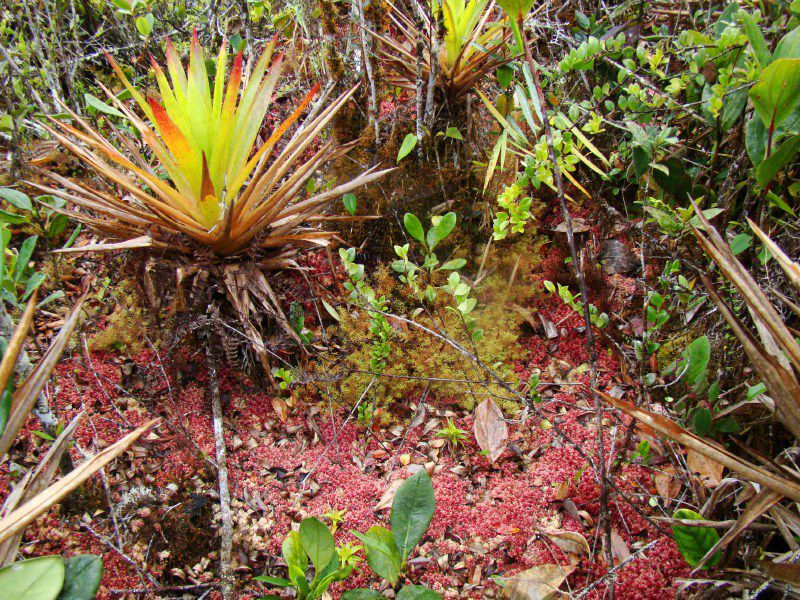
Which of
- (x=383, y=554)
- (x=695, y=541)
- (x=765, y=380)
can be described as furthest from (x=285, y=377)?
(x=765, y=380)

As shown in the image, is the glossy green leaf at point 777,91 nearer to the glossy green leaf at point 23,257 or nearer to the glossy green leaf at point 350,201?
the glossy green leaf at point 350,201

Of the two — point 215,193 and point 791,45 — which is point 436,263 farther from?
point 791,45

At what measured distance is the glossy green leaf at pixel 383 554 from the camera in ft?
4.00

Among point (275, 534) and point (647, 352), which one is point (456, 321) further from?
point (275, 534)

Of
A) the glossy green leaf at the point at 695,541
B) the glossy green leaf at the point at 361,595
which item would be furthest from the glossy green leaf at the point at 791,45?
the glossy green leaf at the point at 361,595

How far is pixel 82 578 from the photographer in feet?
2.57

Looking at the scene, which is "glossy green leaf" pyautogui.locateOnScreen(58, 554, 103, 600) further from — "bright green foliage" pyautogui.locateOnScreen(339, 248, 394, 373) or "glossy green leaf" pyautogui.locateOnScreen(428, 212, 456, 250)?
"glossy green leaf" pyautogui.locateOnScreen(428, 212, 456, 250)

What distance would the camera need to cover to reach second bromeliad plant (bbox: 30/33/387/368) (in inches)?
67.2

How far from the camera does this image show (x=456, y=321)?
2082 mm

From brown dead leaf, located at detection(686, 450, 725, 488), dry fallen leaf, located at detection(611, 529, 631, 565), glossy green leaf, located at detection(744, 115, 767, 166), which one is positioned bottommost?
dry fallen leaf, located at detection(611, 529, 631, 565)

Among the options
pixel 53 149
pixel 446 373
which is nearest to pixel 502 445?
pixel 446 373

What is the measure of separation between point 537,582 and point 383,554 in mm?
444

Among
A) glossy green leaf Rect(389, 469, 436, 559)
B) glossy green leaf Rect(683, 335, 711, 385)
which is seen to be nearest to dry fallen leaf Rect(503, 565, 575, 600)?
glossy green leaf Rect(389, 469, 436, 559)

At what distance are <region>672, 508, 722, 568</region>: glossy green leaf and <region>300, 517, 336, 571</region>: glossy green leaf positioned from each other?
802 mm
